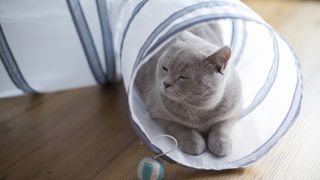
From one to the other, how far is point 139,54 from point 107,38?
1.52ft

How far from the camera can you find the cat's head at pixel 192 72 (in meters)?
1.09

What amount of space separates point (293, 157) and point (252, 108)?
0.20 m

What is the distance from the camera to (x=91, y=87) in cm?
165

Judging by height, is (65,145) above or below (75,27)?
below

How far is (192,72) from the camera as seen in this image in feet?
3.62

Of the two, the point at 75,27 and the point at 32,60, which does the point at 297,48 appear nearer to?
the point at 75,27

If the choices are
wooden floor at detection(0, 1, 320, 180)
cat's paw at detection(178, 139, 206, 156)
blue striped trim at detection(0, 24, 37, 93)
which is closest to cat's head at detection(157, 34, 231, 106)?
cat's paw at detection(178, 139, 206, 156)

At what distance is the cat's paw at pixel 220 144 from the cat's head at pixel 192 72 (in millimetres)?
125

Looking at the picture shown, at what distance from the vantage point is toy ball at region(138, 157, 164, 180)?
1071 mm

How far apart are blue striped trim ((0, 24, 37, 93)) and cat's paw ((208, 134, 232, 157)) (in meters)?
0.68

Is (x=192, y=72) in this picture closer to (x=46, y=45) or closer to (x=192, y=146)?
(x=192, y=146)

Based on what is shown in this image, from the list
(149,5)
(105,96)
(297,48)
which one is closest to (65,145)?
(105,96)

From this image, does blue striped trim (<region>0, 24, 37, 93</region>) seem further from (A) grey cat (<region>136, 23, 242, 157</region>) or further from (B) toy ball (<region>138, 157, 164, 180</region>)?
(B) toy ball (<region>138, 157, 164, 180</region>)

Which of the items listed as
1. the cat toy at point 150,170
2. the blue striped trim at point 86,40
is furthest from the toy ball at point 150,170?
the blue striped trim at point 86,40
